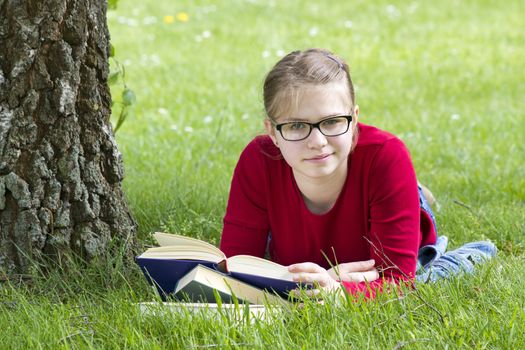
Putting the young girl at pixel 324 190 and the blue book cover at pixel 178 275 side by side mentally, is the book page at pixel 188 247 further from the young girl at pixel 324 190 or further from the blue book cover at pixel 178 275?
the young girl at pixel 324 190

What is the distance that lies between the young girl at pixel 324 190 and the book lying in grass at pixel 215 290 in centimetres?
13

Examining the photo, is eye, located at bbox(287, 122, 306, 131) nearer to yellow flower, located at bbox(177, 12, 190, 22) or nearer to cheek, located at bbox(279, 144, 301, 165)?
cheek, located at bbox(279, 144, 301, 165)

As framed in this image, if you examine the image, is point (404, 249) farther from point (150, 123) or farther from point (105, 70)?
point (150, 123)

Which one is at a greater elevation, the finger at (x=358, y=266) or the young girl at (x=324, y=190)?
the young girl at (x=324, y=190)

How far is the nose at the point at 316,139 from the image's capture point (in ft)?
9.50

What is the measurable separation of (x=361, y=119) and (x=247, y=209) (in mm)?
3287

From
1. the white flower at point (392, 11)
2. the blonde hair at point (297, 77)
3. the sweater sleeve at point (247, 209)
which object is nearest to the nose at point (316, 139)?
the blonde hair at point (297, 77)

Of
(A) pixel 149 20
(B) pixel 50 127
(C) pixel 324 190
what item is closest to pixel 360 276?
(C) pixel 324 190

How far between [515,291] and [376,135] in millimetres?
703

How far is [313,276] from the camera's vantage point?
108 inches

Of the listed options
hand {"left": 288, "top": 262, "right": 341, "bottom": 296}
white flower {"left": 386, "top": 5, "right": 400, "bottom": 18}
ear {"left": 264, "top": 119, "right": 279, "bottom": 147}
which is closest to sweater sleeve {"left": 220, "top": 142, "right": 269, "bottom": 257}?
ear {"left": 264, "top": 119, "right": 279, "bottom": 147}

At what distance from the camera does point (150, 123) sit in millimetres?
6457

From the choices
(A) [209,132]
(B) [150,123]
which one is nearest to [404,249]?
(A) [209,132]

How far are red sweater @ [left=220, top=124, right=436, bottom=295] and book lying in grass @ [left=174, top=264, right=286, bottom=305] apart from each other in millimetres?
383
